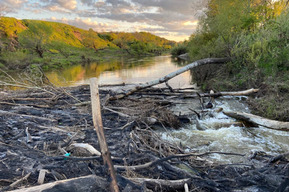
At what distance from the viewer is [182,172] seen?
2861 mm

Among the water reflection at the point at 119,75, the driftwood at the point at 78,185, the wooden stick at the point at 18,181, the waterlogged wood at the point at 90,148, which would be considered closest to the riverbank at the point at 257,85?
the water reflection at the point at 119,75

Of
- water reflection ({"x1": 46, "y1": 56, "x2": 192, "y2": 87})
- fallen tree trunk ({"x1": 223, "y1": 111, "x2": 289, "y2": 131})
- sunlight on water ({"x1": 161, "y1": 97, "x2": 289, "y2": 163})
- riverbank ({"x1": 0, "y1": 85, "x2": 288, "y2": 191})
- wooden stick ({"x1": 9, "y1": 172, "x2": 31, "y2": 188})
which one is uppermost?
water reflection ({"x1": 46, "y1": 56, "x2": 192, "y2": 87})

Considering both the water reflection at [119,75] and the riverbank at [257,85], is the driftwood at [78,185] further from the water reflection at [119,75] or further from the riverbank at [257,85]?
the water reflection at [119,75]

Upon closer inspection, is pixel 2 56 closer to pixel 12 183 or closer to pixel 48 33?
pixel 48 33

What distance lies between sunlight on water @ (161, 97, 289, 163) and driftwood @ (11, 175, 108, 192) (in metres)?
2.79

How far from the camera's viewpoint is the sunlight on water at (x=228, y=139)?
5254 millimetres

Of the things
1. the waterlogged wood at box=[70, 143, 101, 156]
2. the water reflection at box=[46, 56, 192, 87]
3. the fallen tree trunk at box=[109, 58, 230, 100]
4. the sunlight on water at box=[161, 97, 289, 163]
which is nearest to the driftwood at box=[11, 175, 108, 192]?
the waterlogged wood at box=[70, 143, 101, 156]

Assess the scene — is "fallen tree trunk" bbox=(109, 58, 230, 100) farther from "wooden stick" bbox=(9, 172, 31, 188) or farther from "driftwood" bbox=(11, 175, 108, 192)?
"driftwood" bbox=(11, 175, 108, 192)

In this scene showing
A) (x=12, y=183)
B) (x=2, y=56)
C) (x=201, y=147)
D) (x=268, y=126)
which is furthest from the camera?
(x=2, y=56)

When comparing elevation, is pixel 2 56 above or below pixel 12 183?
above

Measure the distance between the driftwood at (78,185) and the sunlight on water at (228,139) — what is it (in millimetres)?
2788

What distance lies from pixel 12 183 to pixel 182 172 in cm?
238

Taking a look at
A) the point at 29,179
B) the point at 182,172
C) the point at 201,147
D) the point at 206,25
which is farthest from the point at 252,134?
the point at 206,25

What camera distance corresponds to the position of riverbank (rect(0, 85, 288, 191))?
260cm
